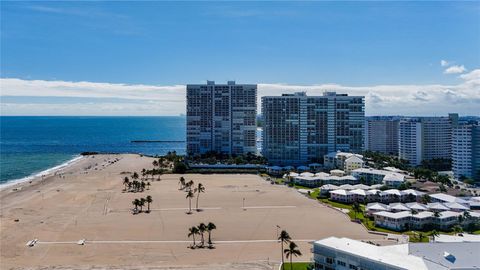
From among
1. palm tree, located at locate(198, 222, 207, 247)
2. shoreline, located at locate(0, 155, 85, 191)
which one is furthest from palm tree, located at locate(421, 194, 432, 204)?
shoreline, located at locate(0, 155, 85, 191)

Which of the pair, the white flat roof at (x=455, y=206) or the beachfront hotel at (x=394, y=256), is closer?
the beachfront hotel at (x=394, y=256)

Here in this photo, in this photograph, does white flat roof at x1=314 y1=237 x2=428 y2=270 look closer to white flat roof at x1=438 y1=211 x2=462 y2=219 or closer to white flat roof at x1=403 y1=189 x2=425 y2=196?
white flat roof at x1=438 y1=211 x2=462 y2=219

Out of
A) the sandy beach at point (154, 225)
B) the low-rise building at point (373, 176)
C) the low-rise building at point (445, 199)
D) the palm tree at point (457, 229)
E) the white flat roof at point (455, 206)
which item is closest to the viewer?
the sandy beach at point (154, 225)

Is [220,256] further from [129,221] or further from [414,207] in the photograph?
[414,207]

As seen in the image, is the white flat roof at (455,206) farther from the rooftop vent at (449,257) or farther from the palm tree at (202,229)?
the palm tree at (202,229)

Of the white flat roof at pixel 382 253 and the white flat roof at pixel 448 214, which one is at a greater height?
the white flat roof at pixel 382 253

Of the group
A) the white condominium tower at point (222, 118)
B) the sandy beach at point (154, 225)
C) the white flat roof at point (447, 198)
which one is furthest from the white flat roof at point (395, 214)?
the white condominium tower at point (222, 118)

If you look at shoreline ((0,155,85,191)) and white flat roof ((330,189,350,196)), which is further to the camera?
shoreline ((0,155,85,191))
